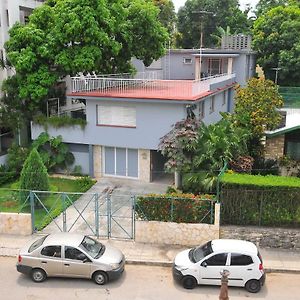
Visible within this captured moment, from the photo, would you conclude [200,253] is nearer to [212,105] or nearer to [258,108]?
[258,108]

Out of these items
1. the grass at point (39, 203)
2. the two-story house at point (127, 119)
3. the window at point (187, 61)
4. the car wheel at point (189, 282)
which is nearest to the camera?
→ the car wheel at point (189, 282)

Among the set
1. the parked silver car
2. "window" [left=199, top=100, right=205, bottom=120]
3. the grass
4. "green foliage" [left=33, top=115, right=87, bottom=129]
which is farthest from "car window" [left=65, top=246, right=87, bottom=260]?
"window" [left=199, top=100, right=205, bottom=120]

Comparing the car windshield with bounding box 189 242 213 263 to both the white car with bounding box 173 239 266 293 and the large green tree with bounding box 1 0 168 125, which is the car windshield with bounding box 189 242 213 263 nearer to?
the white car with bounding box 173 239 266 293

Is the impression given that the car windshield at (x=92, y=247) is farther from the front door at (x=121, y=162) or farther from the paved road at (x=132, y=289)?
the front door at (x=121, y=162)

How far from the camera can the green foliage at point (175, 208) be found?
16750mm

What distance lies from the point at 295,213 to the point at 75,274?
8495 mm

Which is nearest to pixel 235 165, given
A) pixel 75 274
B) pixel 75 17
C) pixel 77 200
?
pixel 77 200

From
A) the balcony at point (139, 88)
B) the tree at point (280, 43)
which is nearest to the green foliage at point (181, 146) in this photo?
the balcony at point (139, 88)

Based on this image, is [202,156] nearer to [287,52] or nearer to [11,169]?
[11,169]

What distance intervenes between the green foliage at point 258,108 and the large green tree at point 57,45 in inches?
313

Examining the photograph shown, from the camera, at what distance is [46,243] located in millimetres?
14648

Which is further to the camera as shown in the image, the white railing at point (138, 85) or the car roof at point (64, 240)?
the white railing at point (138, 85)

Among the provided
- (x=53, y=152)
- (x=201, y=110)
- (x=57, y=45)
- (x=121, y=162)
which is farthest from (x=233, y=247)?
(x=57, y=45)

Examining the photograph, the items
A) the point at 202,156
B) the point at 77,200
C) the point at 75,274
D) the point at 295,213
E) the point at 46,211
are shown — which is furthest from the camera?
the point at 77,200
